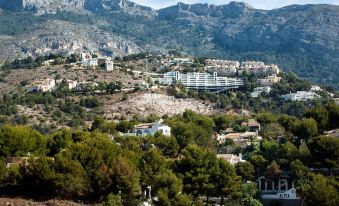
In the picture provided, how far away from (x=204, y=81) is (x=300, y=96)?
20.2m

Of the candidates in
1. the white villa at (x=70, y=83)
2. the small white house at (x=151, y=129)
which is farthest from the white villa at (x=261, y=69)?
the small white house at (x=151, y=129)

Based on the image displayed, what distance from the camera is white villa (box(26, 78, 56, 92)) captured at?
95375 millimetres

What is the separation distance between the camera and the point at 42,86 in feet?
314

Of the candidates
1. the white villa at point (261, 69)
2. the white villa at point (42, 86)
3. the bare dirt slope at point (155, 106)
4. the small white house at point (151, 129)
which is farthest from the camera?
the white villa at point (261, 69)

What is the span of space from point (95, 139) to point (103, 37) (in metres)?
154

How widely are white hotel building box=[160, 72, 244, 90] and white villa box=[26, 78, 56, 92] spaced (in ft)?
72.3

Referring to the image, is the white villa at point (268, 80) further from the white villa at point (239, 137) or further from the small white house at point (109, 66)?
the white villa at point (239, 137)

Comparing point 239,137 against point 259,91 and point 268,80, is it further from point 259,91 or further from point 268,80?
point 268,80

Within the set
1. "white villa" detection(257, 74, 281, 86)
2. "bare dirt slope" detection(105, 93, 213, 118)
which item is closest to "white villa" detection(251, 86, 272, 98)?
"white villa" detection(257, 74, 281, 86)

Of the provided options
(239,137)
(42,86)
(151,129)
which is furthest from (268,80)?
(151,129)

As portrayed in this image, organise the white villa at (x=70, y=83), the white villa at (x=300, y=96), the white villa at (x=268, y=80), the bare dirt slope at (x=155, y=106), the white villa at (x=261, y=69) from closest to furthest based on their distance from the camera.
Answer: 1. the bare dirt slope at (x=155, y=106)
2. the white villa at (x=70, y=83)
3. the white villa at (x=300, y=96)
4. the white villa at (x=268, y=80)
5. the white villa at (x=261, y=69)

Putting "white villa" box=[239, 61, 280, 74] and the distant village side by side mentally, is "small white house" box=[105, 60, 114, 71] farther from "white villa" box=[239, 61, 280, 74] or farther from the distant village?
"white villa" box=[239, 61, 280, 74]

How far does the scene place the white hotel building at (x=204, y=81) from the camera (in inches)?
4402

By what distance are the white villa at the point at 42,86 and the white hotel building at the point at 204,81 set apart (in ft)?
72.3
